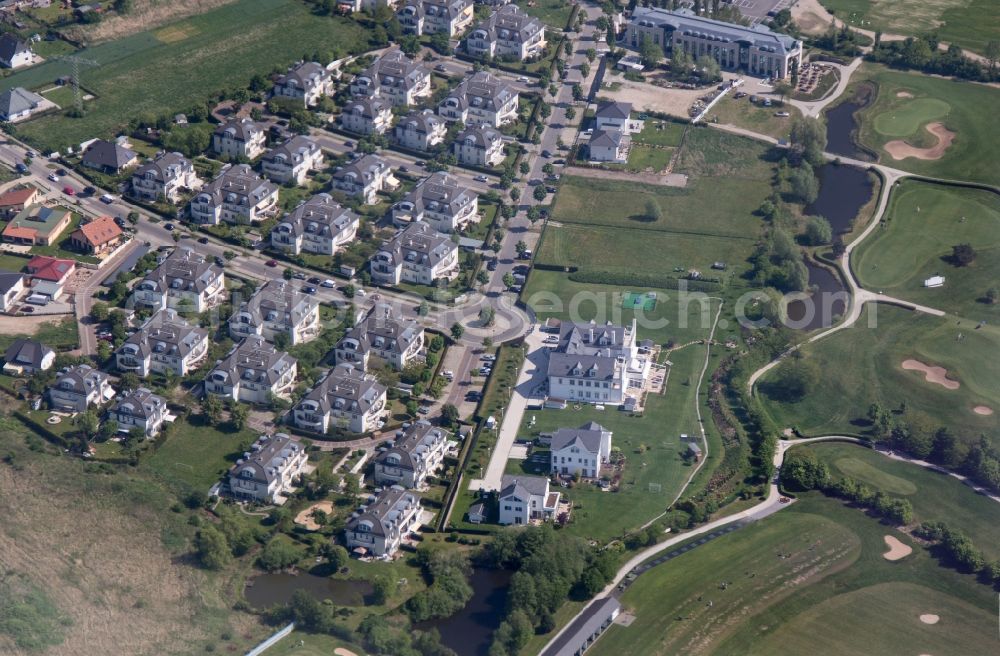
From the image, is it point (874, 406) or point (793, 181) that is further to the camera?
point (793, 181)

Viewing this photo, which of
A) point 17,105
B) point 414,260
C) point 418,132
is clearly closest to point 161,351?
point 414,260

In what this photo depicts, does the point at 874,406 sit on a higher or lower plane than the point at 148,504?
higher

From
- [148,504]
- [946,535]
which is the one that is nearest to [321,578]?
[148,504]

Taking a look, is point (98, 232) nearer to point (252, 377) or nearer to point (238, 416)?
point (252, 377)

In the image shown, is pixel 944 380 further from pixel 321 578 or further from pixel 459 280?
pixel 321 578

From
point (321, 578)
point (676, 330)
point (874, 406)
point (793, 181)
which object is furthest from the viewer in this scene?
point (793, 181)

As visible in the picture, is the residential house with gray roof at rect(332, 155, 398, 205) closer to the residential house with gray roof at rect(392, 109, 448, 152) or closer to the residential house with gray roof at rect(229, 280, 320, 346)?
the residential house with gray roof at rect(392, 109, 448, 152)
